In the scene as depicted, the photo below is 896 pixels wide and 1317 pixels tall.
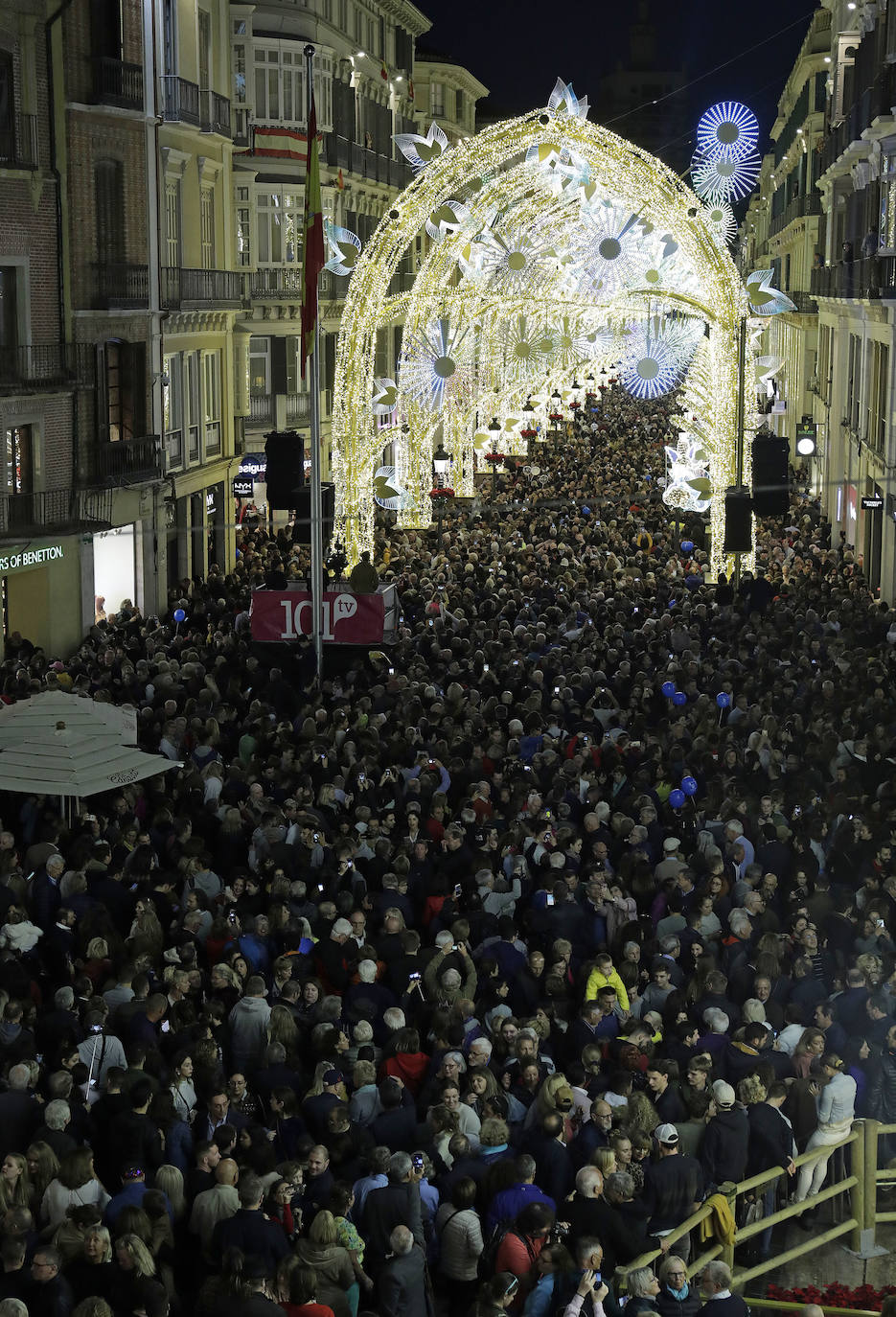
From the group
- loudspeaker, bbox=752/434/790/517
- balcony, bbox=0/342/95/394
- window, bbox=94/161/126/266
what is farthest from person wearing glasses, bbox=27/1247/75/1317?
window, bbox=94/161/126/266

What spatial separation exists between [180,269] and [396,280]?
3090cm

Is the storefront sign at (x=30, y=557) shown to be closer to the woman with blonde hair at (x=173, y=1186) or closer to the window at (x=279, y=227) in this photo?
the woman with blonde hair at (x=173, y=1186)

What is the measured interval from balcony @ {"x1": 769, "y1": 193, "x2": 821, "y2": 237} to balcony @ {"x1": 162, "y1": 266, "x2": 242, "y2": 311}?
2754cm

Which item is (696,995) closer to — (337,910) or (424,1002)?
(424,1002)

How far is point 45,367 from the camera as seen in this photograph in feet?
93.5

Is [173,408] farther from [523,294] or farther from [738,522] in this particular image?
[738,522]

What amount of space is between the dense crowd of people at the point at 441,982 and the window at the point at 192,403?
14337mm

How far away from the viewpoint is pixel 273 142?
153 ft

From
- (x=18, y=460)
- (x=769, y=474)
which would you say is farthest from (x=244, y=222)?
(x=769, y=474)

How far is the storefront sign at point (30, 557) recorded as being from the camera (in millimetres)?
27000

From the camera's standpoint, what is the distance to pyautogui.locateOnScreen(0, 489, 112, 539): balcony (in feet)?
90.2

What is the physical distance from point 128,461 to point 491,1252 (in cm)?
2324

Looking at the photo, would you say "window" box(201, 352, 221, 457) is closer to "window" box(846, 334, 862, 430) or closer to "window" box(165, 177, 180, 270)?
"window" box(165, 177, 180, 270)

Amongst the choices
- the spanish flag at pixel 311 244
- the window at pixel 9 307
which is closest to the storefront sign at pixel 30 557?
the window at pixel 9 307
